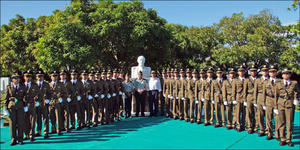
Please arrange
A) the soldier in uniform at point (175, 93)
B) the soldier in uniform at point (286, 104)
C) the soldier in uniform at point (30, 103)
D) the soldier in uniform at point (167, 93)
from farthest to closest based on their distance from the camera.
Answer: the soldier in uniform at point (167, 93)
the soldier in uniform at point (175, 93)
the soldier in uniform at point (30, 103)
the soldier in uniform at point (286, 104)

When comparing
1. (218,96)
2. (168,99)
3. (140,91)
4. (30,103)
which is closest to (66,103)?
(30,103)

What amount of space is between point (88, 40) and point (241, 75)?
26.7 feet

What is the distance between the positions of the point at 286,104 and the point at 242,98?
4.71 feet

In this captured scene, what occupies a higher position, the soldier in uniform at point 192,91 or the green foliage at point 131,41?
the green foliage at point 131,41

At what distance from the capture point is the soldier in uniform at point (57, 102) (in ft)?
23.5

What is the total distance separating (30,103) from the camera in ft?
21.4

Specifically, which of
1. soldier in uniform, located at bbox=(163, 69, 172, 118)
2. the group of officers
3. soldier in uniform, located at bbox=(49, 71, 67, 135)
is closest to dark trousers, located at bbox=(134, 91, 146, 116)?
the group of officers

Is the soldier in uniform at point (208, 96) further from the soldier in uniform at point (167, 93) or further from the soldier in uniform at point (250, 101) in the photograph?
the soldier in uniform at point (167, 93)

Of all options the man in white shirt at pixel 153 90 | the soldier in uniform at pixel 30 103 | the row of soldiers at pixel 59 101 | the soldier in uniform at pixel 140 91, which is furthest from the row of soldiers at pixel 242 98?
the soldier in uniform at pixel 30 103

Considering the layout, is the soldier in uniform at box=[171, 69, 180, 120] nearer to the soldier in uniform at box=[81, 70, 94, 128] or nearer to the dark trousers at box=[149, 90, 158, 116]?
the dark trousers at box=[149, 90, 158, 116]

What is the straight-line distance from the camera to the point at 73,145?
6.15 m

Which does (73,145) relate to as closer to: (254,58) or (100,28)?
(100,28)

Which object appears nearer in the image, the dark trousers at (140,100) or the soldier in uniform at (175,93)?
the soldier in uniform at (175,93)

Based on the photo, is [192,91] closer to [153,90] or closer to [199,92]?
[199,92]
